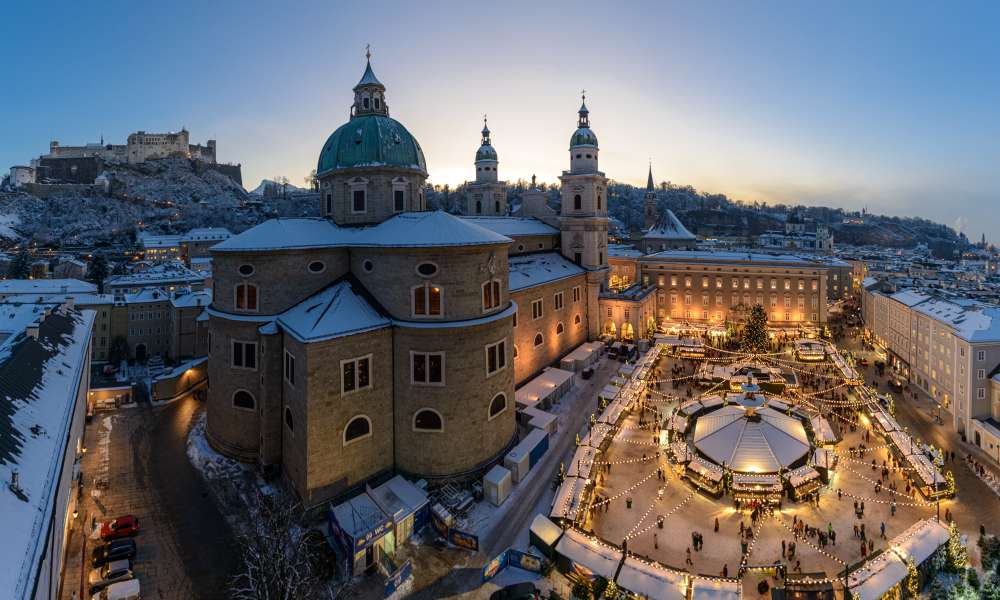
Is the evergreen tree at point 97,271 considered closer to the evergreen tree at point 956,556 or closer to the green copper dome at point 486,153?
the green copper dome at point 486,153

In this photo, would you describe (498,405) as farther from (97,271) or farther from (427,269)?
(97,271)

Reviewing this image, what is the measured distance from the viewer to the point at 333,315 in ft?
73.7

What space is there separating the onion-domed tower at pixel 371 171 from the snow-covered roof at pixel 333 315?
19.7ft

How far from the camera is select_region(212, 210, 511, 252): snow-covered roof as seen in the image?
23.8 metres

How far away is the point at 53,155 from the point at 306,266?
171473 millimetres

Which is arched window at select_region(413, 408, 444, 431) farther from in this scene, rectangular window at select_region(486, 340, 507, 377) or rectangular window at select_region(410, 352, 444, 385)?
rectangular window at select_region(486, 340, 507, 377)

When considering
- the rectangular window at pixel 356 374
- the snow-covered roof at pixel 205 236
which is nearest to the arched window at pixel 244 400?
the rectangular window at pixel 356 374

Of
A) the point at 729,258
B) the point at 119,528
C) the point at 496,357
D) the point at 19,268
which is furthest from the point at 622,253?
the point at 19,268

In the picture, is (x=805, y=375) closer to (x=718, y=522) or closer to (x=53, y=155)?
(x=718, y=522)

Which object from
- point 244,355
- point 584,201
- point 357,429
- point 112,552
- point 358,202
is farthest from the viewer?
point 584,201

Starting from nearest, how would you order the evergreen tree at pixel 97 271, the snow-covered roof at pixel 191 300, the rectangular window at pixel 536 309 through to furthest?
the rectangular window at pixel 536 309 < the snow-covered roof at pixel 191 300 < the evergreen tree at pixel 97 271

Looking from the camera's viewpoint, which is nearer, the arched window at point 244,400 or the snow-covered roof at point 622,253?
the arched window at point 244,400

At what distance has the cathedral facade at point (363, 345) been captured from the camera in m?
22.0

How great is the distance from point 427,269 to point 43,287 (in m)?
55.2
